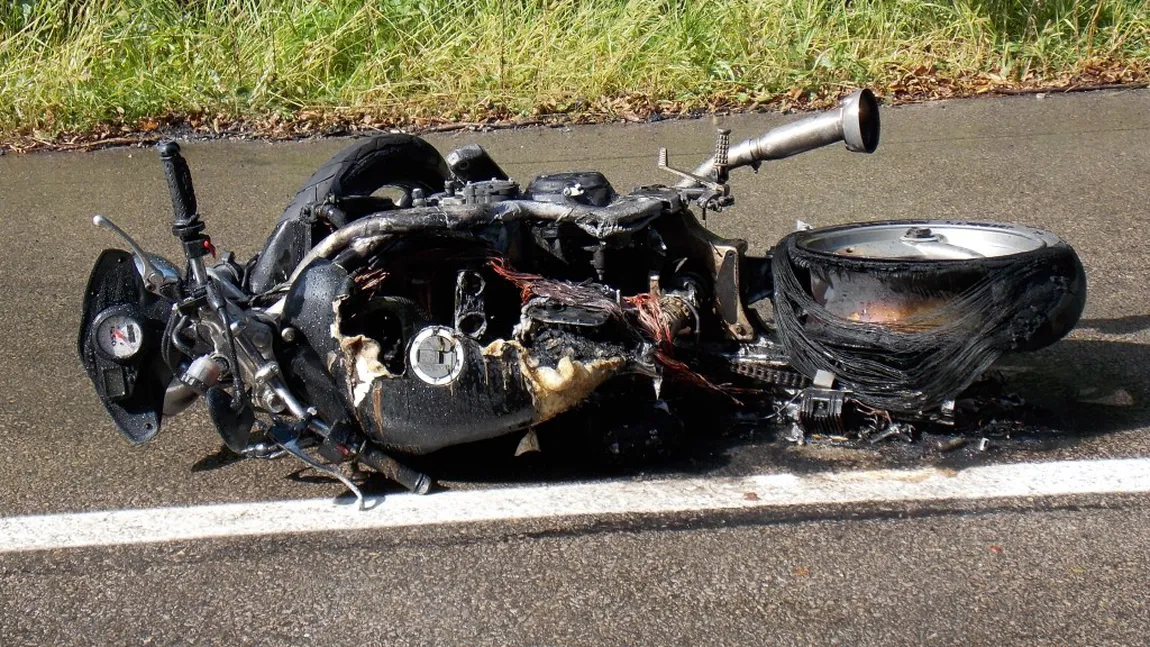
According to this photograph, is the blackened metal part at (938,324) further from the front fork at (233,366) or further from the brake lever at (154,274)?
the brake lever at (154,274)

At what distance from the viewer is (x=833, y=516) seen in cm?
344

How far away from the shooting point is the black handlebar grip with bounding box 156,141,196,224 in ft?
11.2

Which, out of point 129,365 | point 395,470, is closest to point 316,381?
point 395,470

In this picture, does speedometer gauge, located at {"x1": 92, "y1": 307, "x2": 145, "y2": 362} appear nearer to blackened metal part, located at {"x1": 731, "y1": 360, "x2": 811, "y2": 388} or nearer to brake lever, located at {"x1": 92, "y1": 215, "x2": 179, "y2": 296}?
brake lever, located at {"x1": 92, "y1": 215, "x2": 179, "y2": 296}

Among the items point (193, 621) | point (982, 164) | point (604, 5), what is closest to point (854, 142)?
point (193, 621)

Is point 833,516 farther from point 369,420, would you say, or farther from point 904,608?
point 369,420

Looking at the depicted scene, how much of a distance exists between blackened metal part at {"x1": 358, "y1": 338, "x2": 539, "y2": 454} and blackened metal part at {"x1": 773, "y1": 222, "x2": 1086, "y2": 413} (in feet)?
3.02

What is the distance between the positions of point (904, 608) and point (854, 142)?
1522 millimetres

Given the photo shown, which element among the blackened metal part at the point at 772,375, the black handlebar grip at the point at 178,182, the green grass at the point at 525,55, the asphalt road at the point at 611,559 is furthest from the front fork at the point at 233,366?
the green grass at the point at 525,55

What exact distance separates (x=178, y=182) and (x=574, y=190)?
3.99 ft

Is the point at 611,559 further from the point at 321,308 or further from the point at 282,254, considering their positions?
the point at 282,254

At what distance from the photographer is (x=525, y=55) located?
31.3 feet

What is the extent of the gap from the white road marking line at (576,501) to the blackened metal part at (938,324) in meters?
0.27

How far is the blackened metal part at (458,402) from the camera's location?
11.3 ft
